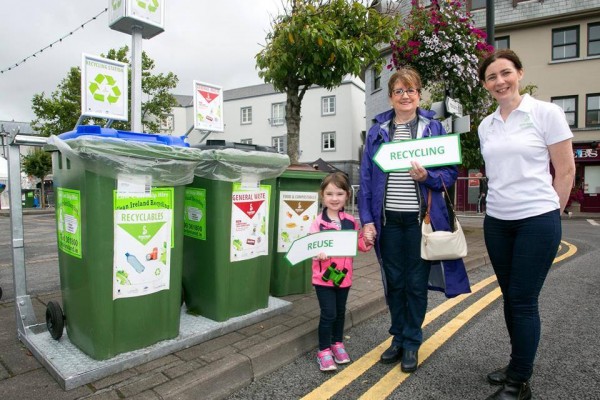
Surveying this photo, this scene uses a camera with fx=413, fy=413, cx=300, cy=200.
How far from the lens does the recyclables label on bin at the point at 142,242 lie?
260cm

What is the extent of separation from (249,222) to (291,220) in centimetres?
87

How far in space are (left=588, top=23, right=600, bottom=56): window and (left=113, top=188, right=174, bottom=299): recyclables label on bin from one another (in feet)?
75.8

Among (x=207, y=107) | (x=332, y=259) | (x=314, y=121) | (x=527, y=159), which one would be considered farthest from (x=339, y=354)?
(x=314, y=121)

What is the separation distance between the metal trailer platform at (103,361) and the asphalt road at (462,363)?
1.96 feet

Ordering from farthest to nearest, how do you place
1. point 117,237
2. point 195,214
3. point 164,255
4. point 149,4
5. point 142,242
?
point 149,4 < point 195,214 < point 164,255 < point 142,242 < point 117,237

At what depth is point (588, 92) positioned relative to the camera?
19.3m

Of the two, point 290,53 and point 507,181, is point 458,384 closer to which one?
point 507,181

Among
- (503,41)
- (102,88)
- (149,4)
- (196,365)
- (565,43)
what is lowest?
(196,365)

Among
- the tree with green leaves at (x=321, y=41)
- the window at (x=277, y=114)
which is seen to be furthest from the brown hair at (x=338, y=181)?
the window at (x=277, y=114)

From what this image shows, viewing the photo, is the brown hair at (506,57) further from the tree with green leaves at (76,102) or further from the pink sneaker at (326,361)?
the tree with green leaves at (76,102)

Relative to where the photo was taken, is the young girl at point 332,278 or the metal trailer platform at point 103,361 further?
the young girl at point 332,278

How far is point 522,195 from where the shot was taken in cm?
232

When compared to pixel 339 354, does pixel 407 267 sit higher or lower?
higher

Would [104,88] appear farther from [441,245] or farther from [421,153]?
[441,245]
